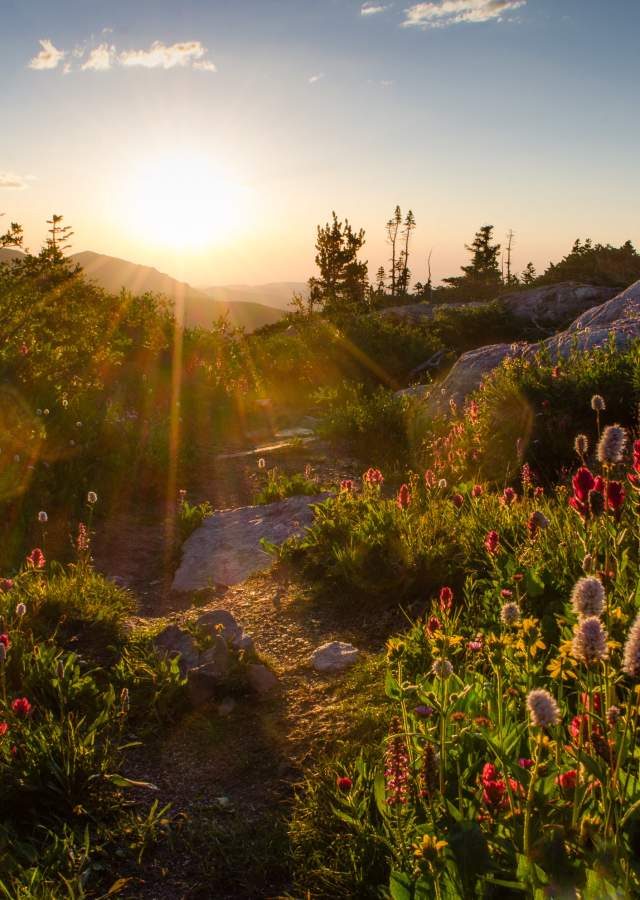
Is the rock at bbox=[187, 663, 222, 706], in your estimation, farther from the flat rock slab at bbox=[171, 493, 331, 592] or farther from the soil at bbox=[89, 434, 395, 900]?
the flat rock slab at bbox=[171, 493, 331, 592]

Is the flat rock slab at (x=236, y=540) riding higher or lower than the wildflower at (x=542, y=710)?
lower

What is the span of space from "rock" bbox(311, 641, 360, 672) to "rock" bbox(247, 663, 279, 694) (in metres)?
0.35

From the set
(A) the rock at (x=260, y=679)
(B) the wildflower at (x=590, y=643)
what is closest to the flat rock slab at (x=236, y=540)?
(A) the rock at (x=260, y=679)

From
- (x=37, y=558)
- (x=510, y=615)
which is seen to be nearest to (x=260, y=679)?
(x=37, y=558)

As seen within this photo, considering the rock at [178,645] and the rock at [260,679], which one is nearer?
the rock at [260,679]

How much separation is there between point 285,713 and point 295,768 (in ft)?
1.93

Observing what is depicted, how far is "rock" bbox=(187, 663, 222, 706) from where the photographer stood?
14.6 feet

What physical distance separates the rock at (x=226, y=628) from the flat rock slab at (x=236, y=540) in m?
1.47

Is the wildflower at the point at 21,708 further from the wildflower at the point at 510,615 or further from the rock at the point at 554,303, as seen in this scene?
the rock at the point at 554,303

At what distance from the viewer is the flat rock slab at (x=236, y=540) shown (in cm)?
692

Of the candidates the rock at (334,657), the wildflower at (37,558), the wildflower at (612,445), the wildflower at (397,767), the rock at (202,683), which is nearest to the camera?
the wildflower at (397,767)

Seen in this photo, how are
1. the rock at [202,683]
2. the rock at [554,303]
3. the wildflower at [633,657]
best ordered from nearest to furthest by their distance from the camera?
the wildflower at [633,657] → the rock at [202,683] → the rock at [554,303]

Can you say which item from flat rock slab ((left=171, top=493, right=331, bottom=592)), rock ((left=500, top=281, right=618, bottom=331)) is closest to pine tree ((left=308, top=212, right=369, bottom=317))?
rock ((left=500, top=281, right=618, bottom=331))

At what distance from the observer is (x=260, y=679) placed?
4.57 m
